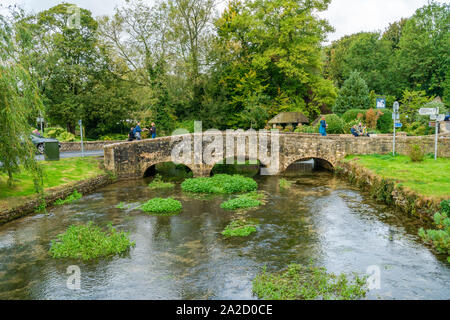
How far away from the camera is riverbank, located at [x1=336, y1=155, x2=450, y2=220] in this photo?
13609mm

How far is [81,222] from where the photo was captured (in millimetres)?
15273

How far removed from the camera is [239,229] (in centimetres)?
1385

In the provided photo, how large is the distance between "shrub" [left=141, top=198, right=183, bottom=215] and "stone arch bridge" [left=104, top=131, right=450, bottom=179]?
810 centimetres

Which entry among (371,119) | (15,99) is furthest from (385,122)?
(15,99)

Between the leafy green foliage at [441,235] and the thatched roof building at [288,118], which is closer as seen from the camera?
the leafy green foliage at [441,235]

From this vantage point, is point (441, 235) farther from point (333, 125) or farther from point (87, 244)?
point (333, 125)

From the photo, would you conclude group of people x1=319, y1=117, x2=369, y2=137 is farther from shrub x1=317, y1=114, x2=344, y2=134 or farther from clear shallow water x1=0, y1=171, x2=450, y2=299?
clear shallow water x1=0, y1=171, x2=450, y2=299

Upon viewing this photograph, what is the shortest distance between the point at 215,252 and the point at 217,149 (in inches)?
560

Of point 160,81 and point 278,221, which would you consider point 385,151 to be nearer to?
point 278,221

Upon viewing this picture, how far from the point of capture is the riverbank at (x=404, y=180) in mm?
13609

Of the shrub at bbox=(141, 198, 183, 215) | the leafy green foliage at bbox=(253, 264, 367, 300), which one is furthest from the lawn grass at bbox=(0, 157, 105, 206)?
the leafy green foliage at bbox=(253, 264, 367, 300)

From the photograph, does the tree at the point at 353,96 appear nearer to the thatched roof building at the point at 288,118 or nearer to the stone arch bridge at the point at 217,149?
the thatched roof building at the point at 288,118

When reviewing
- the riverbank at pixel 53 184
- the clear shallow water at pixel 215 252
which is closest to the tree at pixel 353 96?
the clear shallow water at pixel 215 252

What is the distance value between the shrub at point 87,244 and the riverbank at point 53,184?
4.23m
